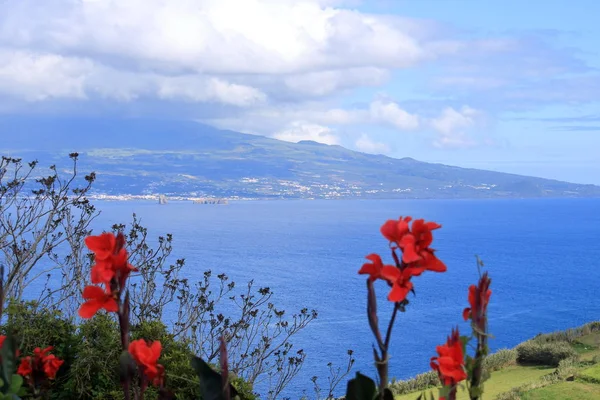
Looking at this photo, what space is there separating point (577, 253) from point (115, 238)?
180 feet

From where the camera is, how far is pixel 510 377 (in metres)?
6.77

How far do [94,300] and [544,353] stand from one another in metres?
7.02

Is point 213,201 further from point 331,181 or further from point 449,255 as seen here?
point 449,255

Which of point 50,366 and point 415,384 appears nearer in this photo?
point 50,366

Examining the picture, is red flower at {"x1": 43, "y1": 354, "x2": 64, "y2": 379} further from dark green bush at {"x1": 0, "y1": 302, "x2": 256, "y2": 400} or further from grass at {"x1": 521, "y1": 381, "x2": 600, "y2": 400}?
grass at {"x1": 521, "y1": 381, "x2": 600, "y2": 400}

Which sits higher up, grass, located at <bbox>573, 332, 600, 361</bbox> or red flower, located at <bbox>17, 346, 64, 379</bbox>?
red flower, located at <bbox>17, 346, 64, 379</bbox>

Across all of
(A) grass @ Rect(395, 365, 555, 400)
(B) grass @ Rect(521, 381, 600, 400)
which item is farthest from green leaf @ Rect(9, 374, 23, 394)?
(A) grass @ Rect(395, 365, 555, 400)

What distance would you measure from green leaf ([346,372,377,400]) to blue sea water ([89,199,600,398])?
7.62m

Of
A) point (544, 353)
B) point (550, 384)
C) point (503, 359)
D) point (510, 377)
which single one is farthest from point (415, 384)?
point (550, 384)

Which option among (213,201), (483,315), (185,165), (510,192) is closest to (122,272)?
(483,315)

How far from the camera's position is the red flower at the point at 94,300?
99cm

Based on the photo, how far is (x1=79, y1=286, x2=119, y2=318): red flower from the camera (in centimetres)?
99

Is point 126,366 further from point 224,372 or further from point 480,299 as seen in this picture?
point 480,299

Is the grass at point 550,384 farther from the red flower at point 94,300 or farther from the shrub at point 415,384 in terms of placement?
the red flower at point 94,300
